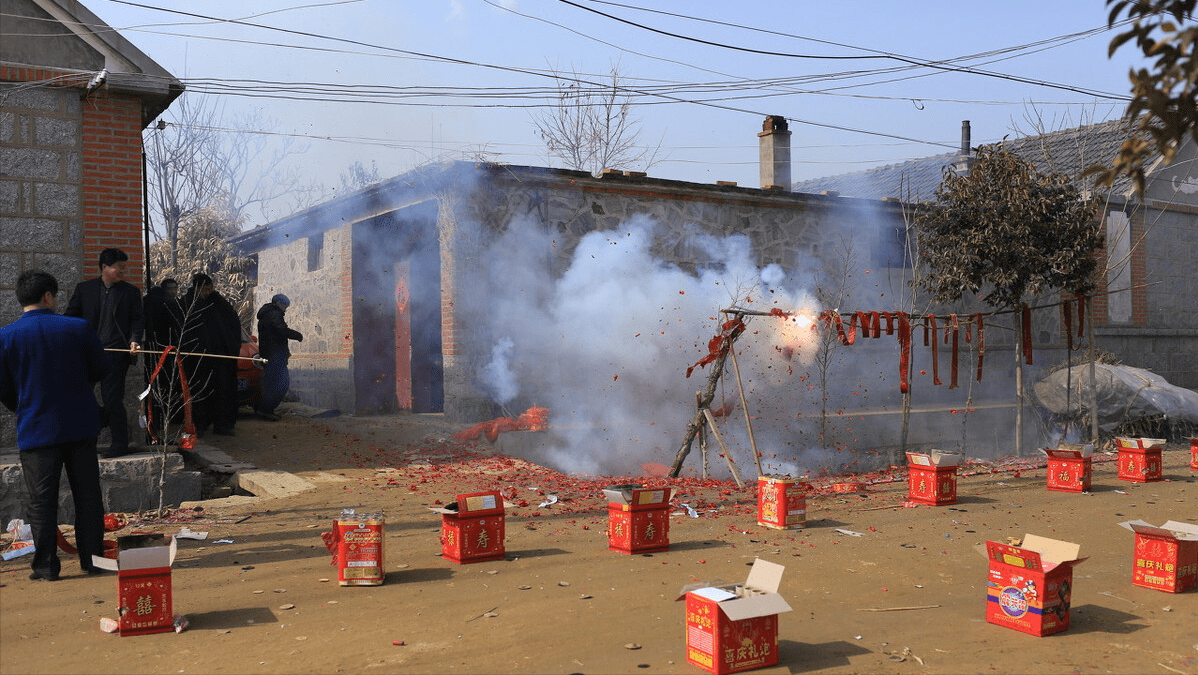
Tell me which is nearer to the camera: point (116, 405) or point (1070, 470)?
point (116, 405)

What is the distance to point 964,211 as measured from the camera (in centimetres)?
1136

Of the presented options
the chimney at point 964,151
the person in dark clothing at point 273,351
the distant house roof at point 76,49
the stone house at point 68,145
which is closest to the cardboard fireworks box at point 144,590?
the stone house at point 68,145

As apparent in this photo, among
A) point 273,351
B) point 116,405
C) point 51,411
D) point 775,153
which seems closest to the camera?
point 51,411

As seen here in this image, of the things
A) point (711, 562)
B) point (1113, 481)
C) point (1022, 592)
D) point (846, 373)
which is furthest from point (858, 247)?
point (1022, 592)

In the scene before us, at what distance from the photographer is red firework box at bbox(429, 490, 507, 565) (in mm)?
5812

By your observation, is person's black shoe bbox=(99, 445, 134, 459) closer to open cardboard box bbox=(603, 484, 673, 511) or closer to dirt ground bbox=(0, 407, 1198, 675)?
dirt ground bbox=(0, 407, 1198, 675)

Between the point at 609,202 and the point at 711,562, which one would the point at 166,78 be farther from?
the point at 711,562

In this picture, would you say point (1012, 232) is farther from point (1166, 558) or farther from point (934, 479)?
point (1166, 558)

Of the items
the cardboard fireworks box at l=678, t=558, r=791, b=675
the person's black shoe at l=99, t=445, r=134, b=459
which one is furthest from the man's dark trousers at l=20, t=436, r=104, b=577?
the cardboard fireworks box at l=678, t=558, r=791, b=675

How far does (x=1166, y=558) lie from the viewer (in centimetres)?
522

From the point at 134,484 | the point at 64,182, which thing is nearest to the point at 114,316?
the point at 134,484

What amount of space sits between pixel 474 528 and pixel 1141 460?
7.65 m

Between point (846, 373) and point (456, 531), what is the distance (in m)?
10.0

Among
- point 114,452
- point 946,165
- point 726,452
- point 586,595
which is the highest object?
point 946,165
